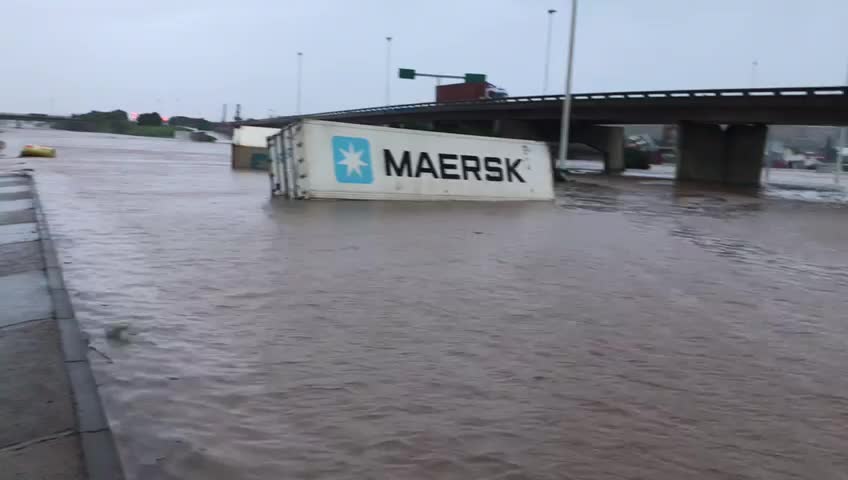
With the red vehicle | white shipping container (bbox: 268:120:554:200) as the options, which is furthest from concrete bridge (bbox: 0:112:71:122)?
white shipping container (bbox: 268:120:554:200)

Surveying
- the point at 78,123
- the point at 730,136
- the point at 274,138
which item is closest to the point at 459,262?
the point at 274,138

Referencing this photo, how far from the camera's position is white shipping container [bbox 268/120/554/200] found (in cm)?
1814

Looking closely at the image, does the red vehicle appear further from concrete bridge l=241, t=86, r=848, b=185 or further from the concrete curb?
the concrete curb

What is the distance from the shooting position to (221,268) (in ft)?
29.0

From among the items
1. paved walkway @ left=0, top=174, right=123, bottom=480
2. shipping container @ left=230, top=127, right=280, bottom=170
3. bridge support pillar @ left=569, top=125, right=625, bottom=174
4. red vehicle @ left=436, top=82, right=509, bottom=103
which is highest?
red vehicle @ left=436, top=82, right=509, bottom=103

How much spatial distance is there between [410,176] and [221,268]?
10827mm

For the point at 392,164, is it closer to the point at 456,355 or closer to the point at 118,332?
the point at 118,332

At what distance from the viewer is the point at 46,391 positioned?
14.9 feet

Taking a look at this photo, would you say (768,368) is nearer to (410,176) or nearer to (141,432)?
(141,432)

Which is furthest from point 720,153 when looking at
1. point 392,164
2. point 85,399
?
point 85,399

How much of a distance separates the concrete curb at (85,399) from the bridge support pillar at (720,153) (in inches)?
1843

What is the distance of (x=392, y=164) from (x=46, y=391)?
48.9ft

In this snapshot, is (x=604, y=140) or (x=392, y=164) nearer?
(x=392, y=164)

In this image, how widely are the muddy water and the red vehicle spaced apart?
74.3 metres
